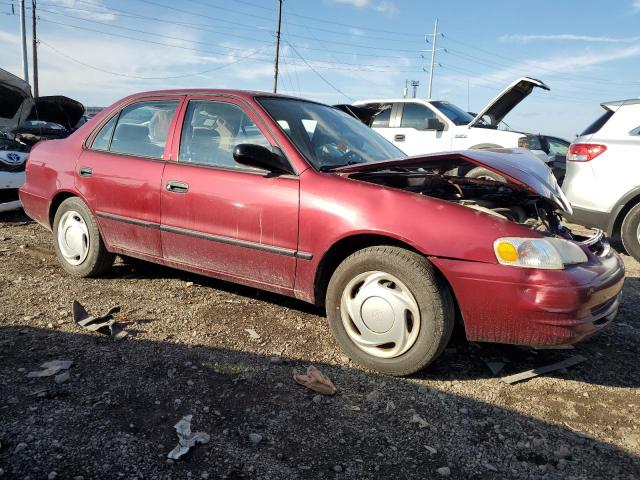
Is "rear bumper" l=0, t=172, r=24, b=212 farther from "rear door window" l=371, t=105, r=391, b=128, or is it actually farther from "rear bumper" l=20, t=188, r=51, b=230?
"rear door window" l=371, t=105, r=391, b=128

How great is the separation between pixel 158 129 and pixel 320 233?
1711 mm

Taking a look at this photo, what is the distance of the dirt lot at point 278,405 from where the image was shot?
2.06 metres

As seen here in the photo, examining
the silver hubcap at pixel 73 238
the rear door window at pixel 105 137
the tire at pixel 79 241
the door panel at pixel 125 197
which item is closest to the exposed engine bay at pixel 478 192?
the door panel at pixel 125 197

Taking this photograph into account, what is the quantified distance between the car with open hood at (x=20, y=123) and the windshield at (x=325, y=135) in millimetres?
4649

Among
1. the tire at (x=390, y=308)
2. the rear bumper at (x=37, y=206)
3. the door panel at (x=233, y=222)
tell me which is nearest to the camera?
the tire at (x=390, y=308)

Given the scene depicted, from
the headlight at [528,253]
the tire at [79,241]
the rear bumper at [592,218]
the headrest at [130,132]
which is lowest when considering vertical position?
the tire at [79,241]

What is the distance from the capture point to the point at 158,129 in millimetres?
3816

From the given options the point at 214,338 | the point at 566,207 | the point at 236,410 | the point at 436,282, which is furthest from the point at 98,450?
the point at 566,207

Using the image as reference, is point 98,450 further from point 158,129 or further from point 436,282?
point 158,129

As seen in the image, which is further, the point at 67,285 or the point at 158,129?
the point at 67,285

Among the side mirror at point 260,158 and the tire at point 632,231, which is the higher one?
the side mirror at point 260,158

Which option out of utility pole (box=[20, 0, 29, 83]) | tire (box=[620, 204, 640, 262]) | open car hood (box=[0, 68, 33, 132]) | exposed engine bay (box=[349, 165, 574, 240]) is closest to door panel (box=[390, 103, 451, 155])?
tire (box=[620, 204, 640, 262])

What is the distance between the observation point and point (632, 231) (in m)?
5.59

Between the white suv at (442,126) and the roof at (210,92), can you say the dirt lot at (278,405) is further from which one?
the white suv at (442,126)
